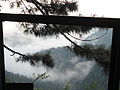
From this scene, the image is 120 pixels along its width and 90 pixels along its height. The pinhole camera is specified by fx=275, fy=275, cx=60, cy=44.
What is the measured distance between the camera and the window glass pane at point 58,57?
2.13 m

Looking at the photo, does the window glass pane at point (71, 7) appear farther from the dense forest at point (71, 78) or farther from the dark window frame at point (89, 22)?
the dense forest at point (71, 78)

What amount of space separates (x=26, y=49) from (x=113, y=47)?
26.6 inches

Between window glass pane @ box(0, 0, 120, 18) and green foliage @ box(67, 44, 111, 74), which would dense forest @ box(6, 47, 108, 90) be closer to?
green foliage @ box(67, 44, 111, 74)

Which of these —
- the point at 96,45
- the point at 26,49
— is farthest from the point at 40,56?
the point at 96,45

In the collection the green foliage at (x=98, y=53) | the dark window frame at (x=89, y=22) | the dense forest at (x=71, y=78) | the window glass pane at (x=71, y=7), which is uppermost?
the window glass pane at (x=71, y=7)

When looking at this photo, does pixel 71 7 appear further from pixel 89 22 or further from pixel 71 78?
pixel 71 78

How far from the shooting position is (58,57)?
2164mm

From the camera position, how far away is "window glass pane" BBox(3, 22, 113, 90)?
213cm

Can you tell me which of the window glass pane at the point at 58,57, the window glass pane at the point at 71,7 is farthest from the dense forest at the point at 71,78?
the window glass pane at the point at 71,7

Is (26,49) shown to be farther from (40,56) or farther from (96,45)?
(96,45)

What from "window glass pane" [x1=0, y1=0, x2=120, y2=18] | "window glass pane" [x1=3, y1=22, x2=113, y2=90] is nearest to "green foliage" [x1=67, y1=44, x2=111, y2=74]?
"window glass pane" [x1=3, y1=22, x2=113, y2=90]

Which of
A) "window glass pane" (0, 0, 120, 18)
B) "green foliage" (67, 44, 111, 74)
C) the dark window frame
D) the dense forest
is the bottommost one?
the dense forest

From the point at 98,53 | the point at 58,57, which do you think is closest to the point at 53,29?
the point at 58,57

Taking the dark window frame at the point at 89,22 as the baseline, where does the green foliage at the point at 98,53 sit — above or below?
below
